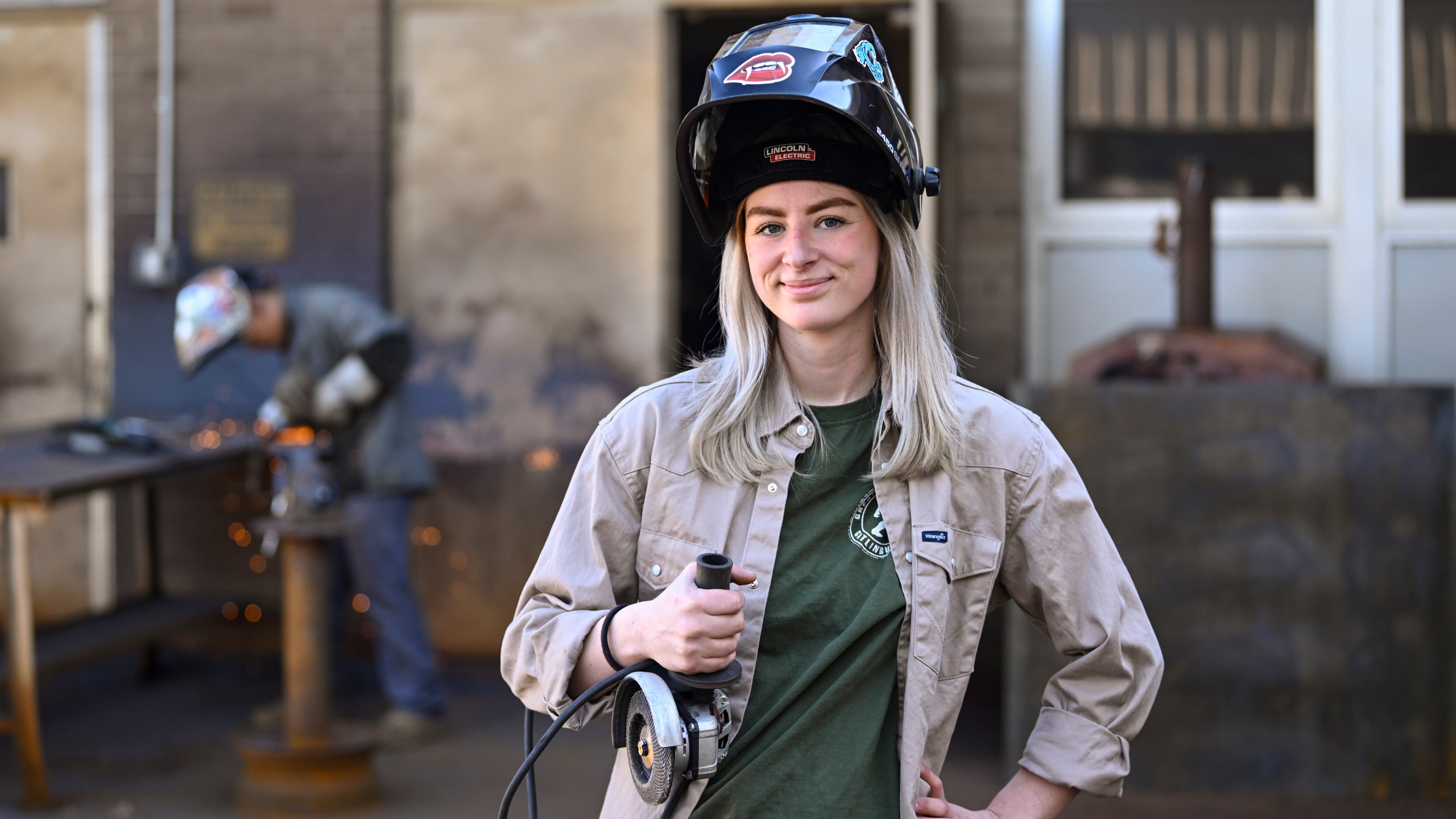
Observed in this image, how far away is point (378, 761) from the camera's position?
5.44 m

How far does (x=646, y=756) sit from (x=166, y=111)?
241 inches

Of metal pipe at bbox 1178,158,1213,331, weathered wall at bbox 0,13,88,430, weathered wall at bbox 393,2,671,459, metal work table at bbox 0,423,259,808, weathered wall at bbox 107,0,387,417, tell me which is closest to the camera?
metal work table at bbox 0,423,259,808

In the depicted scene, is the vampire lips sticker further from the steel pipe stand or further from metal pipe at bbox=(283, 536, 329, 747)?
the steel pipe stand

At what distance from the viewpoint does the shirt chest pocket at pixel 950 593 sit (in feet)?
6.08

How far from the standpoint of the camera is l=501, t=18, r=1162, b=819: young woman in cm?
183

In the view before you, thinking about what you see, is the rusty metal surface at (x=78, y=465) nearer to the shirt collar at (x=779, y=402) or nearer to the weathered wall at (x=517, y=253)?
the weathered wall at (x=517, y=253)

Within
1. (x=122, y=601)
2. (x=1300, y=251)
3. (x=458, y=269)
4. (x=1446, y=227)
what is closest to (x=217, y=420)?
(x=122, y=601)

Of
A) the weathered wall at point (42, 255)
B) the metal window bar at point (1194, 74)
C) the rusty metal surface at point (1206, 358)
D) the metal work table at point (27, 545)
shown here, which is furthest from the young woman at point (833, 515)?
the weathered wall at point (42, 255)

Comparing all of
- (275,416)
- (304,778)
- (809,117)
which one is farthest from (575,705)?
(275,416)

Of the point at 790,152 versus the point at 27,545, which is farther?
the point at 27,545

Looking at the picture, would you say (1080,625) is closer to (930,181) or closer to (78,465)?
(930,181)

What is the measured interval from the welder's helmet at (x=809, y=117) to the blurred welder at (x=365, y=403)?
4.04 meters

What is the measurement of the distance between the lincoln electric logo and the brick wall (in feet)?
14.4

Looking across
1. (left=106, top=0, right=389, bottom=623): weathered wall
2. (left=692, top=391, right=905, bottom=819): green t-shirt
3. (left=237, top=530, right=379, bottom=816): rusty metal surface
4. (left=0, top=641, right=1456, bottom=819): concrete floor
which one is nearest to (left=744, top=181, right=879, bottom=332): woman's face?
(left=692, top=391, right=905, bottom=819): green t-shirt
